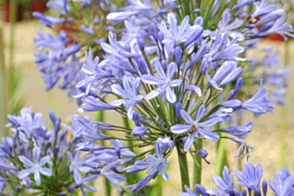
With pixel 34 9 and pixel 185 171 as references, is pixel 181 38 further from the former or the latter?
pixel 34 9

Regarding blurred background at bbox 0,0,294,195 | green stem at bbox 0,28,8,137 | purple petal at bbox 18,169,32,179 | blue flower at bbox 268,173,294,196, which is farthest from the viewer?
blurred background at bbox 0,0,294,195

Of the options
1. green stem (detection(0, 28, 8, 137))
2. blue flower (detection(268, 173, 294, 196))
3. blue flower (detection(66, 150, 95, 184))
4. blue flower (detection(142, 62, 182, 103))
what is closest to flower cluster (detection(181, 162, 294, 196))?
blue flower (detection(268, 173, 294, 196))

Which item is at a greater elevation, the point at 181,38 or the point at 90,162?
the point at 181,38

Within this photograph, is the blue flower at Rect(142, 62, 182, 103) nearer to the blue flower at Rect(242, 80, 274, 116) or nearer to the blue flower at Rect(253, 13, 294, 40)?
the blue flower at Rect(242, 80, 274, 116)

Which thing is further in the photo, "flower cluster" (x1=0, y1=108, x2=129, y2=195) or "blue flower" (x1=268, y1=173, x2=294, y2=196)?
"flower cluster" (x1=0, y1=108, x2=129, y2=195)

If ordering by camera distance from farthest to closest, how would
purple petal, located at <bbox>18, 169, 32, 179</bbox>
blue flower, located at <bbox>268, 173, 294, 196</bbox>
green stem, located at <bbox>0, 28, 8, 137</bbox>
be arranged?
green stem, located at <bbox>0, 28, 8, 137</bbox>
purple petal, located at <bbox>18, 169, 32, 179</bbox>
blue flower, located at <bbox>268, 173, 294, 196</bbox>

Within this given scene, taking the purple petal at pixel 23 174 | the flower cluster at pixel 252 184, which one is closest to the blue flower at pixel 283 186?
the flower cluster at pixel 252 184

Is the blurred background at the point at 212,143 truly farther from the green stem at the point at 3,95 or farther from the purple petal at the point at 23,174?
the purple petal at the point at 23,174

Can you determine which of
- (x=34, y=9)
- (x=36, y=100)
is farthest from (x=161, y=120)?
(x=34, y=9)
